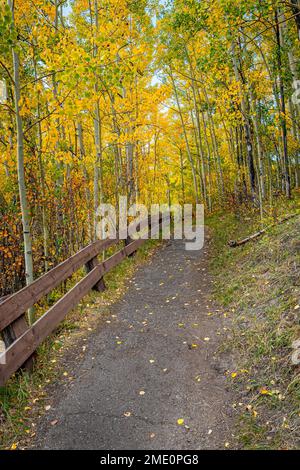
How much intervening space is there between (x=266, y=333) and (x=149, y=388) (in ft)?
5.34

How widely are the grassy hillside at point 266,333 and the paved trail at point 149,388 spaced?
0.26 m

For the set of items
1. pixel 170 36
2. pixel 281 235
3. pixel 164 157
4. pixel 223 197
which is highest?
pixel 170 36

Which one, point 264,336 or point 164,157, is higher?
point 164,157

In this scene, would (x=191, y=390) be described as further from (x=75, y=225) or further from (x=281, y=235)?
(x=75, y=225)

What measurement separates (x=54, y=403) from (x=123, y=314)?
2.55 meters

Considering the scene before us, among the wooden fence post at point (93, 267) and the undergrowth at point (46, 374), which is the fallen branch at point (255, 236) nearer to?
the undergrowth at point (46, 374)

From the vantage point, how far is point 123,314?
643 cm

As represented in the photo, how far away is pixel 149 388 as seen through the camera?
4.16 meters

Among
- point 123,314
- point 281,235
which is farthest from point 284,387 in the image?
point 281,235

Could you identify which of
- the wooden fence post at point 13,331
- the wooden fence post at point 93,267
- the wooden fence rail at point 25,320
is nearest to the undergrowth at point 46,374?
the wooden fence post at point 93,267

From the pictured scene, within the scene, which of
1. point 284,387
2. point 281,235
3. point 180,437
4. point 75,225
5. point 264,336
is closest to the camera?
point 180,437

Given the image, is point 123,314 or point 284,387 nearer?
point 284,387

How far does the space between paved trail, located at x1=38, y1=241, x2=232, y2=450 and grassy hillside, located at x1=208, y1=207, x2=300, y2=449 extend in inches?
10.4

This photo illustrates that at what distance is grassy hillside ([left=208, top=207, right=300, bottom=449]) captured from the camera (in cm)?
327
